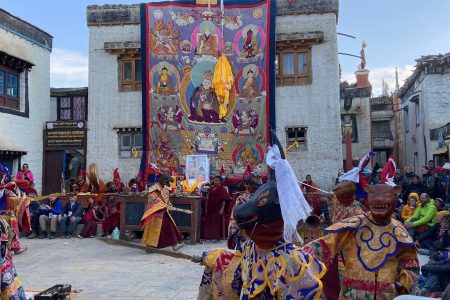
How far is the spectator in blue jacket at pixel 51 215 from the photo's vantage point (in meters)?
14.0

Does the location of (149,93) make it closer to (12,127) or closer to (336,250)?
(12,127)

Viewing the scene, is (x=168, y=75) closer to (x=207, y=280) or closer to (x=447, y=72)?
(x=447, y=72)

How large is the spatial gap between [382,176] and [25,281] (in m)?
6.37

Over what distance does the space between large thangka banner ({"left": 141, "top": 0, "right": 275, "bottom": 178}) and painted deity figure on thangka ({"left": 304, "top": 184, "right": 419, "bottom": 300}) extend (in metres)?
12.9

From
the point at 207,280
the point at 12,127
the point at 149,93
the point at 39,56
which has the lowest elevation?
the point at 207,280

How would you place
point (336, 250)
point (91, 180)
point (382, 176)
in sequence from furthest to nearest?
point (91, 180) < point (382, 176) < point (336, 250)

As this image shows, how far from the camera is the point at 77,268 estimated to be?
9391mm

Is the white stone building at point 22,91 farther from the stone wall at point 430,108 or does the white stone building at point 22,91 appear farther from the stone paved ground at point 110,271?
the stone wall at point 430,108

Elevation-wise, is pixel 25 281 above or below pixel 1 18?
below

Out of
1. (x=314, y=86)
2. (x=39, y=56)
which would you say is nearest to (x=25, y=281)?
(x=314, y=86)

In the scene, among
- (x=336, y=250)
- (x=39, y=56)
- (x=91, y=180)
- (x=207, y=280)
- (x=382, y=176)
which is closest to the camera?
(x=207, y=280)

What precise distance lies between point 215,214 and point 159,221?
246 centimetres

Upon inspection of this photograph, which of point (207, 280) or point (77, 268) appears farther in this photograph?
point (77, 268)

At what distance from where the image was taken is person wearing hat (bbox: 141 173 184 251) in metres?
10.9
